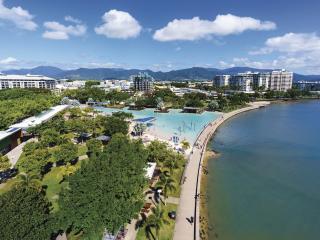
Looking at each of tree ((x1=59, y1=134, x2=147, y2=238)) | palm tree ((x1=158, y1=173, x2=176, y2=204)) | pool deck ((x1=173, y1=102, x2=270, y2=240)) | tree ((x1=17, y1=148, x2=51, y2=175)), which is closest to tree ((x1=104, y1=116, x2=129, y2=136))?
pool deck ((x1=173, y1=102, x2=270, y2=240))

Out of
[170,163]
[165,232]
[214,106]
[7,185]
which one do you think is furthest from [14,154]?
[214,106]

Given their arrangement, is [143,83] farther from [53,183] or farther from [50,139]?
[53,183]

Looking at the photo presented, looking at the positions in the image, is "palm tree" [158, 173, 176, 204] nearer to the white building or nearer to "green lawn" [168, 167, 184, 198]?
"green lawn" [168, 167, 184, 198]

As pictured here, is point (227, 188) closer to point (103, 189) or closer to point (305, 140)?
point (103, 189)

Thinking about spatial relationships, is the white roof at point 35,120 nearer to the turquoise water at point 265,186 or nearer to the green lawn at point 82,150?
the green lawn at point 82,150

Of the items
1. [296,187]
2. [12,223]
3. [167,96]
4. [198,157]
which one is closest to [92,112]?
[167,96]

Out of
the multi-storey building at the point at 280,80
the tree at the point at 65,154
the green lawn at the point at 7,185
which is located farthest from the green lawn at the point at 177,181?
the multi-storey building at the point at 280,80
